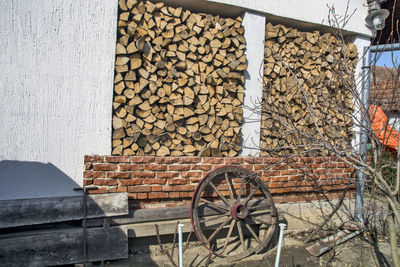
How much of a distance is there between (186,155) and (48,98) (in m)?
1.65

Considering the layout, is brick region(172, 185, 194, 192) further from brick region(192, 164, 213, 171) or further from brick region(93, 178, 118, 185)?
brick region(93, 178, 118, 185)

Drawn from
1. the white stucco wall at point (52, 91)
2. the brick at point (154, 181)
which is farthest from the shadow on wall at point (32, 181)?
the brick at point (154, 181)

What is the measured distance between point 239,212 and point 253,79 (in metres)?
1.76

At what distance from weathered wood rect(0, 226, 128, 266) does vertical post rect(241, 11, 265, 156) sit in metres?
1.94

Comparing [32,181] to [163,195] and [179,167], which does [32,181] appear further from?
[179,167]

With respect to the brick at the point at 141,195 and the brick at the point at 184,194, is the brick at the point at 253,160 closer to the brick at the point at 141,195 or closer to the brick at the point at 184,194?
the brick at the point at 184,194

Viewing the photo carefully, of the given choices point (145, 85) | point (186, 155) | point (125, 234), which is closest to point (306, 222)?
point (186, 155)

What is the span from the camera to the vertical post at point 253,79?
4.14m

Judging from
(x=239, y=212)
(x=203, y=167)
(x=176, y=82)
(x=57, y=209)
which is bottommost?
(x=239, y=212)

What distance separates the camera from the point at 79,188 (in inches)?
129

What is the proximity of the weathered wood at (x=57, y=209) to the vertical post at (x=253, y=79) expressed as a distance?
1794 mm

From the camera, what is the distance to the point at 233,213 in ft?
12.1

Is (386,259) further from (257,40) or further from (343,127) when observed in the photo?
(257,40)

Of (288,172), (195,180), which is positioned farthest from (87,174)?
(288,172)
